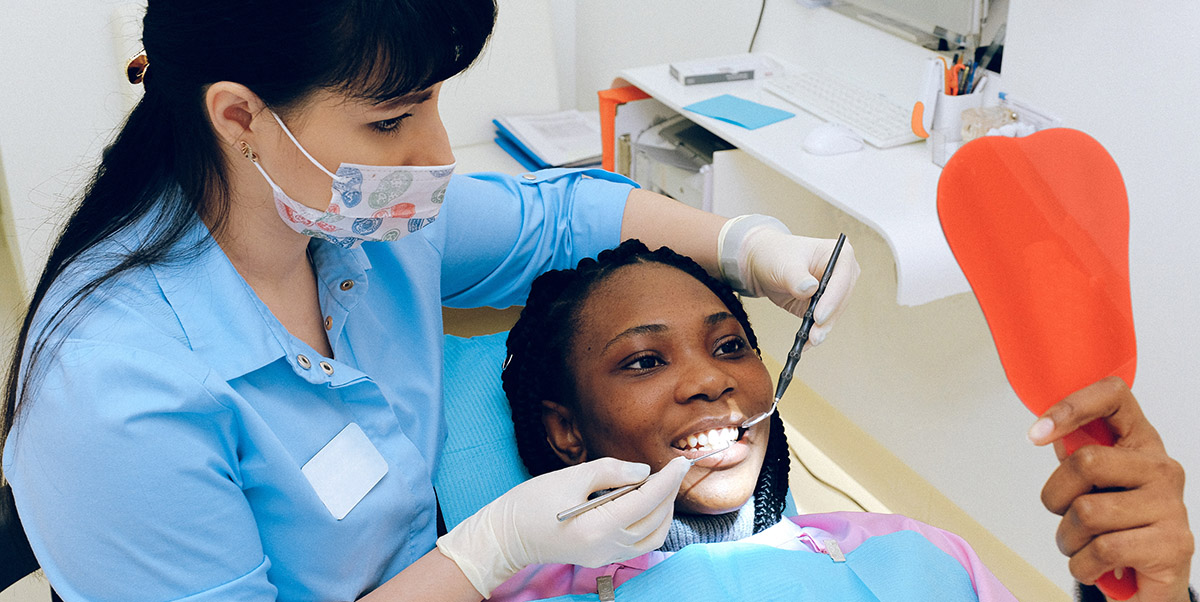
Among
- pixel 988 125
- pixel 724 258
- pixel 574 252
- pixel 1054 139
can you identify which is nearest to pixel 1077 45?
pixel 988 125

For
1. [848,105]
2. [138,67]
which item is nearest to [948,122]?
[848,105]

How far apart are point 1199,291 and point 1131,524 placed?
867 millimetres

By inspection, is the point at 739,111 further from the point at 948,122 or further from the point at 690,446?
the point at 690,446

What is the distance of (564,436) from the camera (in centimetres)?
141

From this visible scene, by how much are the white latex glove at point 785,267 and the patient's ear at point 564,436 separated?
364mm

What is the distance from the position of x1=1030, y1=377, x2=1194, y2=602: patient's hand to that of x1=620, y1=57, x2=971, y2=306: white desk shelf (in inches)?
24.2

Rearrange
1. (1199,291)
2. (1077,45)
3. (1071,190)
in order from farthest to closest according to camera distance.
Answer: (1077,45), (1199,291), (1071,190)

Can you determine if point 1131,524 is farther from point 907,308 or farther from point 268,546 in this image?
point 907,308

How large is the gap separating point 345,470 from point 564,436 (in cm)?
39

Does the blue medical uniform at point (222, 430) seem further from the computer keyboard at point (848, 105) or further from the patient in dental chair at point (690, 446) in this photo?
the computer keyboard at point (848, 105)

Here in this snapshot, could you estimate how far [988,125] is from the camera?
1943 millimetres

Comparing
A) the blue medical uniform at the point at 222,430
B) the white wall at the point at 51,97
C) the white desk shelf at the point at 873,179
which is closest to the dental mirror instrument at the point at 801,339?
the white desk shelf at the point at 873,179

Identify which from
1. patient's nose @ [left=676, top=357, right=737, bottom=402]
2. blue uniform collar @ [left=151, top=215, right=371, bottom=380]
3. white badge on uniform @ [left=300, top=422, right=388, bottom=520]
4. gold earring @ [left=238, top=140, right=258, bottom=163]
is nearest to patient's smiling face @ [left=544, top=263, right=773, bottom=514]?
patient's nose @ [left=676, top=357, right=737, bottom=402]

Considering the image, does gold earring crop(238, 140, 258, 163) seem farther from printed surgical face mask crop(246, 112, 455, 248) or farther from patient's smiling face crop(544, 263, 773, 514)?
patient's smiling face crop(544, 263, 773, 514)
